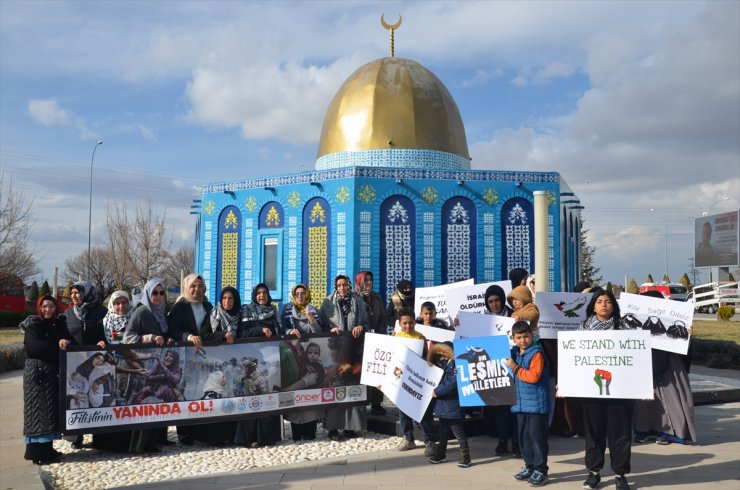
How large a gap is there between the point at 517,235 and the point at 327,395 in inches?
394

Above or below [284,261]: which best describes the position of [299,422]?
below

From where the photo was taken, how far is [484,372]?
6062mm

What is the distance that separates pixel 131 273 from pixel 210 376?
34.8 m

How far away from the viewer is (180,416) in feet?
22.9

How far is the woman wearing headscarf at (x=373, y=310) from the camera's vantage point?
827 cm

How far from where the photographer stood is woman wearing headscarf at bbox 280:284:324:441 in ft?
24.5

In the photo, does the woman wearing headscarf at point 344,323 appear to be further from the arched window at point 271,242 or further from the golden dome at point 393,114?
the golden dome at point 393,114

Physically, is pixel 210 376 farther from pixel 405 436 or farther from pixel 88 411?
pixel 405 436

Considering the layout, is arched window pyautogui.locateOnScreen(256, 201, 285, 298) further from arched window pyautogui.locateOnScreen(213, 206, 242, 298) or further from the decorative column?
the decorative column

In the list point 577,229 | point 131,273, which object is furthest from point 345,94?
point 131,273

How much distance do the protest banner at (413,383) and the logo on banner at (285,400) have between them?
1393 mm

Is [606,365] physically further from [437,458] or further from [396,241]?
[396,241]

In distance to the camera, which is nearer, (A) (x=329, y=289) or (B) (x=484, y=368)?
(B) (x=484, y=368)

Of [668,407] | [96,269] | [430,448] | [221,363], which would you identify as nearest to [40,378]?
[221,363]
